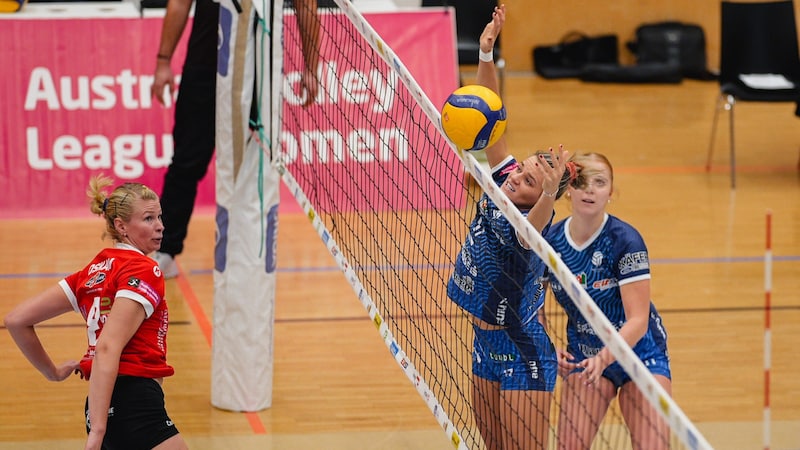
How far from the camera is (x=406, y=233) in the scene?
8.97 m

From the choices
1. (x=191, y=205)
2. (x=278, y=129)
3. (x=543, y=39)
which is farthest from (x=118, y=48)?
(x=543, y=39)

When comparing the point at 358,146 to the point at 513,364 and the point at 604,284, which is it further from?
the point at 513,364

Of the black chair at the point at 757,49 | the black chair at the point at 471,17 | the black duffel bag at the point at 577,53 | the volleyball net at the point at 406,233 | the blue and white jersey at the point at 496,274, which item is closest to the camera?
the volleyball net at the point at 406,233

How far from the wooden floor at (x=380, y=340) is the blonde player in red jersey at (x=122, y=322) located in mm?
1678

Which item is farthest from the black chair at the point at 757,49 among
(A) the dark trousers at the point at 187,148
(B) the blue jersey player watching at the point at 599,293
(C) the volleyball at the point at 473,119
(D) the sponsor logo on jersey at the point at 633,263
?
(C) the volleyball at the point at 473,119

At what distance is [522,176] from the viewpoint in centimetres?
464

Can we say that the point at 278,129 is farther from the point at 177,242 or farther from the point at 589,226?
the point at 177,242

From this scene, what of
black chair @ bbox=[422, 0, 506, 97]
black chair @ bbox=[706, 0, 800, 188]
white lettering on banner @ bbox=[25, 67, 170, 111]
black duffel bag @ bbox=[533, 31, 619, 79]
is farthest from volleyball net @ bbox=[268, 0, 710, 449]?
black duffel bag @ bbox=[533, 31, 619, 79]

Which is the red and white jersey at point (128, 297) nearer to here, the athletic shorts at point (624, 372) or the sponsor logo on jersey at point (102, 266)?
the sponsor logo on jersey at point (102, 266)

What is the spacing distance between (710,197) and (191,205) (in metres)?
5.01

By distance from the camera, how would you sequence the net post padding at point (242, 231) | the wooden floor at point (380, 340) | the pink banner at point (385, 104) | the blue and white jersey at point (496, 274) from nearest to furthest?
the blue and white jersey at point (496, 274)
the net post padding at point (242, 231)
the wooden floor at point (380, 340)
the pink banner at point (385, 104)

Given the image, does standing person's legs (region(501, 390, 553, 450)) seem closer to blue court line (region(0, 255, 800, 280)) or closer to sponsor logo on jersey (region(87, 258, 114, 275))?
sponsor logo on jersey (region(87, 258, 114, 275))

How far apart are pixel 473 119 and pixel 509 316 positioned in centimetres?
86

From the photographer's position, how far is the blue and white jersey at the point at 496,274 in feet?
15.4
